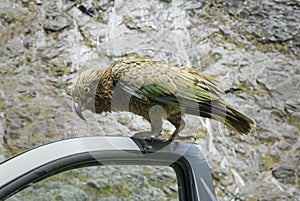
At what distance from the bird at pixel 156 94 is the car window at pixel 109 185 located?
181 millimetres

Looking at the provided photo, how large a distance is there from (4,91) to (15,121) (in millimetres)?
357

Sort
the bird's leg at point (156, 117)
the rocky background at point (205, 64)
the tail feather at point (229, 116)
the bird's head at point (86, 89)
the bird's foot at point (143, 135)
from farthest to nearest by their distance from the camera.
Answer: the rocky background at point (205, 64)
the bird's head at point (86, 89)
the bird's leg at point (156, 117)
the tail feather at point (229, 116)
the bird's foot at point (143, 135)

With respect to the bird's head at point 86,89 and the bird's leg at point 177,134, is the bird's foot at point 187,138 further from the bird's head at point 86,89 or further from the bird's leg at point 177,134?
the bird's head at point 86,89

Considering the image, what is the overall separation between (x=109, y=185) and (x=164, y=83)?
552 millimetres

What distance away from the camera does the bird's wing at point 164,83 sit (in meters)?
1.53

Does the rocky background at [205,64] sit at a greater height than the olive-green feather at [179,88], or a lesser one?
lesser

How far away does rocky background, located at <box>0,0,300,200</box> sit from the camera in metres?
4.25

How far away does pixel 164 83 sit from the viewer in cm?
160

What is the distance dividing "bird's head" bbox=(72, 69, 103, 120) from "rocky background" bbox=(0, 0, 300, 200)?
223 cm

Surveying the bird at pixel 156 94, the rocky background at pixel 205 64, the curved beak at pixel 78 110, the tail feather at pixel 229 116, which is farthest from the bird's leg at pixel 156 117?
the rocky background at pixel 205 64

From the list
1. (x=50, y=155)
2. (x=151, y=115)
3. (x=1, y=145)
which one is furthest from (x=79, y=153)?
(x=1, y=145)

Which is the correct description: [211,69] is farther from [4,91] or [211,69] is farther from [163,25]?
[4,91]

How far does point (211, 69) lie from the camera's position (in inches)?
184

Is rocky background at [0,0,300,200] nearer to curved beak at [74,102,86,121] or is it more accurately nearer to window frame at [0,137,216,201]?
curved beak at [74,102,86,121]
